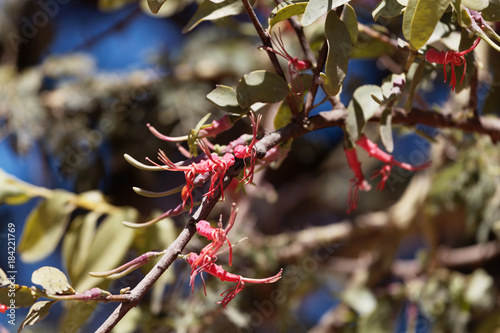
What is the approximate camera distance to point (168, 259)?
202 mm

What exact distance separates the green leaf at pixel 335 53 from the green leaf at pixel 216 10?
7 cm

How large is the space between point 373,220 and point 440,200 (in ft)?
0.44

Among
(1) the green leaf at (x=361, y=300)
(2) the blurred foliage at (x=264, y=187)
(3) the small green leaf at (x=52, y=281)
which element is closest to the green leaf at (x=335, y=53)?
(2) the blurred foliage at (x=264, y=187)

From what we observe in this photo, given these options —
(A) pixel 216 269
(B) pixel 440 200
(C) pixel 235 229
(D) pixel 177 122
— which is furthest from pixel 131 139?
(A) pixel 216 269

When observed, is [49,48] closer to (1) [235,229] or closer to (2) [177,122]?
A: (2) [177,122]

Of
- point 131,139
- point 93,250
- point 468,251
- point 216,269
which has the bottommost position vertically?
point 468,251

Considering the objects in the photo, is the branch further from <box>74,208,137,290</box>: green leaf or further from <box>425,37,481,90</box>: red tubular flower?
<box>74,208,137,290</box>: green leaf

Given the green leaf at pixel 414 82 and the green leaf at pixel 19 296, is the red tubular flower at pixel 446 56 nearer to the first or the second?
the green leaf at pixel 414 82

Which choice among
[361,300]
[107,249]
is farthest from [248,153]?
[361,300]

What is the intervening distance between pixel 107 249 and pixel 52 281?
236 millimetres

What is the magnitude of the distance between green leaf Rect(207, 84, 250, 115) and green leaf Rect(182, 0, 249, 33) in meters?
0.05

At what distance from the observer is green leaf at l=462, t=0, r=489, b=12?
225 mm

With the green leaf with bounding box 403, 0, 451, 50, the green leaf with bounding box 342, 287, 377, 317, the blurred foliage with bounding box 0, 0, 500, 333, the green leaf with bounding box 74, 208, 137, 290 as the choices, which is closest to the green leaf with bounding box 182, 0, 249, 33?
the blurred foliage with bounding box 0, 0, 500, 333

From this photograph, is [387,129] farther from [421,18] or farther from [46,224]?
[46,224]
